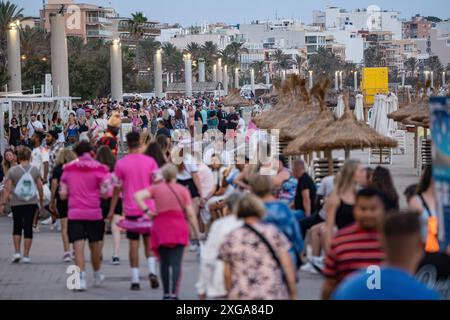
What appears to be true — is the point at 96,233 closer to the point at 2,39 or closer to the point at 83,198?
the point at 83,198

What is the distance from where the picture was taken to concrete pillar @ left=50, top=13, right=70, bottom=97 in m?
52.9

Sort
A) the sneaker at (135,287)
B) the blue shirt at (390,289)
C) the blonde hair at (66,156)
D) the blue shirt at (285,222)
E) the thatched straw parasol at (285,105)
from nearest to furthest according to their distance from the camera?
the blue shirt at (390,289)
the blue shirt at (285,222)
the sneaker at (135,287)
the blonde hair at (66,156)
the thatched straw parasol at (285,105)

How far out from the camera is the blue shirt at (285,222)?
9852 millimetres

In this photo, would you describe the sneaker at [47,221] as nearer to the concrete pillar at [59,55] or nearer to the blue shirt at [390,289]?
the blue shirt at [390,289]

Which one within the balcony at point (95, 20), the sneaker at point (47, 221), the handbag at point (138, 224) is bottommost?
the sneaker at point (47, 221)

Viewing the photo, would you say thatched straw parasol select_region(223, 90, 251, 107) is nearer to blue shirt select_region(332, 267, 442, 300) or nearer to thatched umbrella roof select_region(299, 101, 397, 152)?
thatched umbrella roof select_region(299, 101, 397, 152)

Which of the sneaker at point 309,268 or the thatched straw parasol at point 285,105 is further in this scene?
the thatched straw parasol at point 285,105

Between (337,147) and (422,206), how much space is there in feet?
29.9

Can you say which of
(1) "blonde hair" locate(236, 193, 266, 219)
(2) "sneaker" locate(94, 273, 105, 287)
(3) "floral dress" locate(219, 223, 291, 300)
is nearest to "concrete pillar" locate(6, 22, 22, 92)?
(2) "sneaker" locate(94, 273, 105, 287)

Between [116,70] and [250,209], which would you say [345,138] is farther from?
[116,70]

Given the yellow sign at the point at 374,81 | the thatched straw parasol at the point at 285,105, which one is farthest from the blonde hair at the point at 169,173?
the yellow sign at the point at 374,81

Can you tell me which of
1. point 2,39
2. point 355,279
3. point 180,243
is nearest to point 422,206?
point 180,243

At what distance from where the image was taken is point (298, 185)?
1500cm

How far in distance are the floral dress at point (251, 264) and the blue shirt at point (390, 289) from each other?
6.64ft
